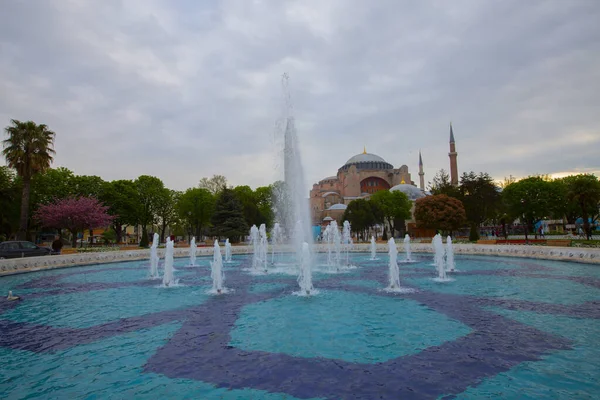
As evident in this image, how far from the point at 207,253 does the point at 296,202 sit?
11659 millimetres

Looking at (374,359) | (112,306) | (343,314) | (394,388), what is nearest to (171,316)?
(112,306)

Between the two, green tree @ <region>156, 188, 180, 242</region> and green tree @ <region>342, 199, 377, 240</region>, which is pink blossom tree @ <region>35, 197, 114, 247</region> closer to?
green tree @ <region>156, 188, 180, 242</region>

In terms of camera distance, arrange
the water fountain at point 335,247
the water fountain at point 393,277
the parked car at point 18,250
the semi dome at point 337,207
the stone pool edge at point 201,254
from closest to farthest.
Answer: the water fountain at point 393,277 < the stone pool edge at point 201,254 < the water fountain at point 335,247 < the parked car at point 18,250 < the semi dome at point 337,207

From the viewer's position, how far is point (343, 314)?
25.8 ft

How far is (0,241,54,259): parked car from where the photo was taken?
19.9m

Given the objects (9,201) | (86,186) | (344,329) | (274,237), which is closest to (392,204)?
(274,237)

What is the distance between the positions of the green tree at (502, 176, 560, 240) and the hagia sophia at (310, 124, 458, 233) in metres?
27.3

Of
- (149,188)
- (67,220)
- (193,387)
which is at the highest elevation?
(149,188)

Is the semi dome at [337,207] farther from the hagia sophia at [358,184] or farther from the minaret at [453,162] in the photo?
the minaret at [453,162]

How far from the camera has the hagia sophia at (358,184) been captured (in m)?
73.4

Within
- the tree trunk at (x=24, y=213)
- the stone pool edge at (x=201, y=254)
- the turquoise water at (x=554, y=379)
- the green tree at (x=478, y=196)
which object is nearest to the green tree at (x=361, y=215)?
the green tree at (x=478, y=196)

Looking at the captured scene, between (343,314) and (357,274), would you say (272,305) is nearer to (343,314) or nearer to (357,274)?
(343,314)

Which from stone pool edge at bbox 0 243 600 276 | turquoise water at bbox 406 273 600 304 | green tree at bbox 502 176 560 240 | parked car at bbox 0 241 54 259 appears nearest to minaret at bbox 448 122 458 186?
green tree at bbox 502 176 560 240

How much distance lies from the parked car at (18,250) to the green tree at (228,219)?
60.3 ft
